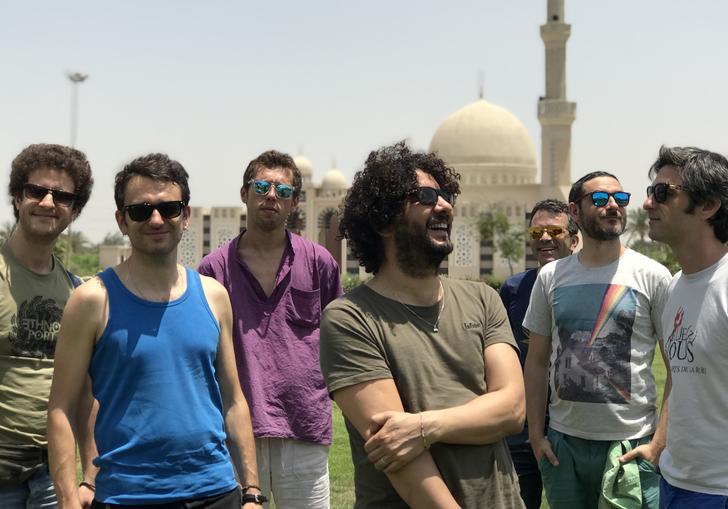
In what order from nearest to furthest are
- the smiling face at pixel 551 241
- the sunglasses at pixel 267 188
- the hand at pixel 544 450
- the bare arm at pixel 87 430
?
the bare arm at pixel 87 430, the hand at pixel 544 450, the sunglasses at pixel 267 188, the smiling face at pixel 551 241

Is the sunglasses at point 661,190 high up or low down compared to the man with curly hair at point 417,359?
up

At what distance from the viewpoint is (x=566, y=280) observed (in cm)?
444

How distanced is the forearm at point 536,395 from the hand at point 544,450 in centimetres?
5

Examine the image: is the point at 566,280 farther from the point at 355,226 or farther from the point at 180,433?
the point at 180,433

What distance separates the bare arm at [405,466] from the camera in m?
2.74

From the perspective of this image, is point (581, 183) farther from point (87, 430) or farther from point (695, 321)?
point (87, 430)

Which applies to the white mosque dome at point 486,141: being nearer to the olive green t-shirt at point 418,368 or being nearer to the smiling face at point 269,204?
the smiling face at point 269,204

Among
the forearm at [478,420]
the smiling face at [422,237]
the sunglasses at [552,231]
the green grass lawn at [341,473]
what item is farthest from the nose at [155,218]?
the green grass lawn at [341,473]

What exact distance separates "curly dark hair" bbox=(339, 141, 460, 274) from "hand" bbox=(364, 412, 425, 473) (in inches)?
21.7

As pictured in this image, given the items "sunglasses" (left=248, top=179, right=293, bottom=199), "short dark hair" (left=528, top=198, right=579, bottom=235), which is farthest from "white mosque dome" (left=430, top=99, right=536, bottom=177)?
"sunglasses" (left=248, top=179, right=293, bottom=199)

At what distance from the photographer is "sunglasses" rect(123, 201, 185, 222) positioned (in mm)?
3305

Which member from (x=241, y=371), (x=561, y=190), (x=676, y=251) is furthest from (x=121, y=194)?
(x=561, y=190)

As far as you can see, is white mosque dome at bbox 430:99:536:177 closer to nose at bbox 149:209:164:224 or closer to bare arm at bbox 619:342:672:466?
bare arm at bbox 619:342:672:466

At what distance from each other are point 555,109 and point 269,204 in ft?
210
